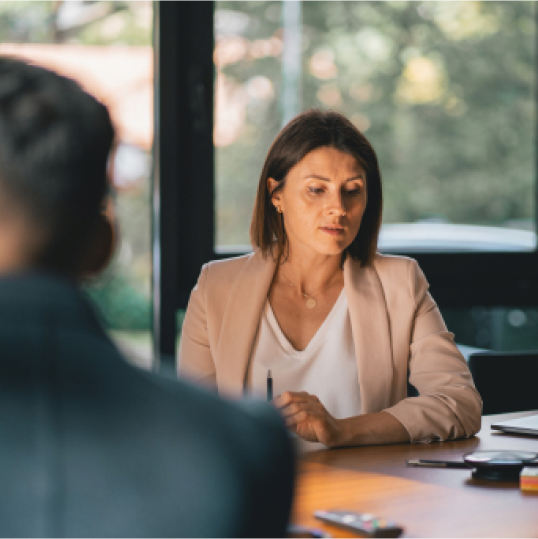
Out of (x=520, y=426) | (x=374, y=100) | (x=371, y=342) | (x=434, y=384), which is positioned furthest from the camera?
(x=374, y=100)

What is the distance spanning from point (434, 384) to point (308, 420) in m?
0.42

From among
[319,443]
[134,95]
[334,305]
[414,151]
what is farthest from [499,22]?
[319,443]

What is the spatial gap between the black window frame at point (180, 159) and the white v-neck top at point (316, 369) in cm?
102

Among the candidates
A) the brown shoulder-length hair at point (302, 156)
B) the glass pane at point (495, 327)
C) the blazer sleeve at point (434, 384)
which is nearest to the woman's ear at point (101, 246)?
the blazer sleeve at point (434, 384)

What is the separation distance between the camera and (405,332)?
6.50 feet

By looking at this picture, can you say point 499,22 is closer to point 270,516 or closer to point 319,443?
point 319,443

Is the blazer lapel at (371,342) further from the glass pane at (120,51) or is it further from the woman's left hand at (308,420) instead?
the glass pane at (120,51)

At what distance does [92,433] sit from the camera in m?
0.39

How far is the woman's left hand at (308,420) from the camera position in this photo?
61.5 inches

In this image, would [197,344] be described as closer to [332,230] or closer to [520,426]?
[332,230]

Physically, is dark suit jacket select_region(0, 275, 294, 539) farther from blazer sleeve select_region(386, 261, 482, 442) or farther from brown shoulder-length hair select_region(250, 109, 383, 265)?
brown shoulder-length hair select_region(250, 109, 383, 265)

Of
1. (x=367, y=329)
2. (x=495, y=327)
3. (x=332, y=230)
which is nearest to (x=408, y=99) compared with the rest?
(x=495, y=327)

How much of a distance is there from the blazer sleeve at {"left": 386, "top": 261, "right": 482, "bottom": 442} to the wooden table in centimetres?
9

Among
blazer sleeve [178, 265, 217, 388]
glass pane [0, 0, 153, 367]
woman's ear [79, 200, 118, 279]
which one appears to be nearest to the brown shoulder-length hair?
blazer sleeve [178, 265, 217, 388]
